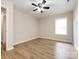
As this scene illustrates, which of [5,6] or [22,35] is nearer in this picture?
[5,6]

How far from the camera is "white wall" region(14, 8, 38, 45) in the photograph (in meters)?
5.47

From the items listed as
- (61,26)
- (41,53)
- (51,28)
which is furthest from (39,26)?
(41,53)

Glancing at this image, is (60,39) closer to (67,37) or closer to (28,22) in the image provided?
(67,37)

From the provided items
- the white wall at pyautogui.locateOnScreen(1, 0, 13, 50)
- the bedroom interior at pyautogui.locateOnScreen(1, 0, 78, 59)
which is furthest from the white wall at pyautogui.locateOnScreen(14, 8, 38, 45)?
the white wall at pyautogui.locateOnScreen(1, 0, 13, 50)

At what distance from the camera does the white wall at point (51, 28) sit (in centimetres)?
608

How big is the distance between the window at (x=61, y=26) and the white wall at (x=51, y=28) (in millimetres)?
251

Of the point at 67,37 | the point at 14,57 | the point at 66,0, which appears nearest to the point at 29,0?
the point at 66,0

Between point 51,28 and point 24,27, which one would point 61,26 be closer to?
point 51,28

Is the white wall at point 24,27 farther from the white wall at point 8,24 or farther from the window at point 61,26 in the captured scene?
the window at point 61,26

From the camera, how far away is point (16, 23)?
5473 mm

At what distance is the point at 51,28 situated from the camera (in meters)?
7.26

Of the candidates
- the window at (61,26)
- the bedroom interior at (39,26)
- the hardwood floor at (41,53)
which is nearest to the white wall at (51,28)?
the bedroom interior at (39,26)

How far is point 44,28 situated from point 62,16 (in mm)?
2181

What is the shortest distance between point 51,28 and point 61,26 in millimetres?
988
